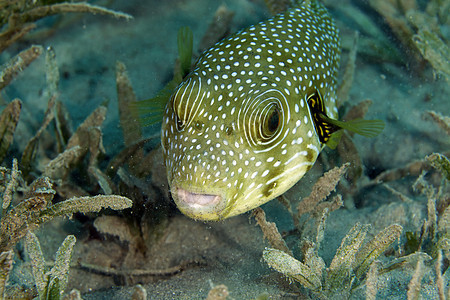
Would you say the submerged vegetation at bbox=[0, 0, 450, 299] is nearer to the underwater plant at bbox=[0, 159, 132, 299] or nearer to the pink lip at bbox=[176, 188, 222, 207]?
the underwater plant at bbox=[0, 159, 132, 299]

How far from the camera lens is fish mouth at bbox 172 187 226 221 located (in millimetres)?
2295

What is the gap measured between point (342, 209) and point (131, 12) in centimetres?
486

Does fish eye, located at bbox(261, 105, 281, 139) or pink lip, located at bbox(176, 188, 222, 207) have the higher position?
fish eye, located at bbox(261, 105, 281, 139)

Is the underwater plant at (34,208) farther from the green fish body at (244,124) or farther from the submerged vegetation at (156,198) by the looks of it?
the green fish body at (244,124)

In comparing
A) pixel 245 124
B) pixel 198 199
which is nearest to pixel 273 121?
pixel 245 124

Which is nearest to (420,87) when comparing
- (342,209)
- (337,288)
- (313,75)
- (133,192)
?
(342,209)

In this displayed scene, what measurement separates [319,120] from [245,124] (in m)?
0.85

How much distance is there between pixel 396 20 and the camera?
5523 mm

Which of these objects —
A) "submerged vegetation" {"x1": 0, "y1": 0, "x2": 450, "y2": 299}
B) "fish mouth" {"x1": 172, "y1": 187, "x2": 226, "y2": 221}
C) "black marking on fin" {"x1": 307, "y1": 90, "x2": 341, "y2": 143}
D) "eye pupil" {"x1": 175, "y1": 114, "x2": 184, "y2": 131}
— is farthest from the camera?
"black marking on fin" {"x1": 307, "y1": 90, "x2": 341, "y2": 143}

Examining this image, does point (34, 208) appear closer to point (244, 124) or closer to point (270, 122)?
point (244, 124)

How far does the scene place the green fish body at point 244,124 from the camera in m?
2.36

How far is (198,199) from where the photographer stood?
231 centimetres

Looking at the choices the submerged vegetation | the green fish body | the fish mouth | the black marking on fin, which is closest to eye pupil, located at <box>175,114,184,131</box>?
the green fish body

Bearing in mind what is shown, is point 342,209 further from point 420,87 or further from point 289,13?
point 420,87
